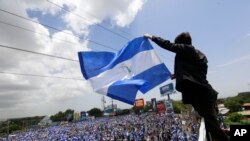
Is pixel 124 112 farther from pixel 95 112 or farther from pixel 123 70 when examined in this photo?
pixel 123 70

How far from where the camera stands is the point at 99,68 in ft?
19.9

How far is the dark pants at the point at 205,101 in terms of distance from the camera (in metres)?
2.40

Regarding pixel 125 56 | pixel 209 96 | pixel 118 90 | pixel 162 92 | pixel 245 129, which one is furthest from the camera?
pixel 162 92

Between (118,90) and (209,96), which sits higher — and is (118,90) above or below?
above

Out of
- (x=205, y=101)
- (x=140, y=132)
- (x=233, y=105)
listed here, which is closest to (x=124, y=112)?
(x=233, y=105)

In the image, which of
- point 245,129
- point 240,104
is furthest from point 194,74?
point 240,104

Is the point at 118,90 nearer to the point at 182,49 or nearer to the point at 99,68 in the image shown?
the point at 99,68

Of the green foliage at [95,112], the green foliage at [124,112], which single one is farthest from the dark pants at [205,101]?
the green foliage at [95,112]

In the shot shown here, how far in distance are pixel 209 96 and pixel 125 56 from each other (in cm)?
410

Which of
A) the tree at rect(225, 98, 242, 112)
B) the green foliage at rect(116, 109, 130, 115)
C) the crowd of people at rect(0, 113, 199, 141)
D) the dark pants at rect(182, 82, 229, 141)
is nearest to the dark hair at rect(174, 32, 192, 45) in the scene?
the dark pants at rect(182, 82, 229, 141)

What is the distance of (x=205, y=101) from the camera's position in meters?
2.52

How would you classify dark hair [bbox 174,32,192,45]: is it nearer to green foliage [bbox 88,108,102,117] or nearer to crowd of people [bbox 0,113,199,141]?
→ crowd of people [bbox 0,113,199,141]

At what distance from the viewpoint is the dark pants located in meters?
2.40

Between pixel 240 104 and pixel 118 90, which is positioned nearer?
pixel 118 90
